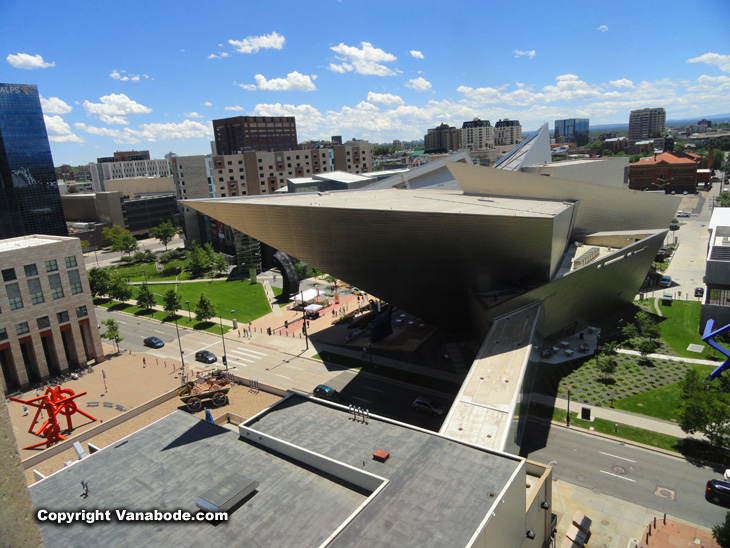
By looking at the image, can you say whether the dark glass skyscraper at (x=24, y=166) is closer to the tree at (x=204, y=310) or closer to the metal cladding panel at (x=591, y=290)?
the tree at (x=204, y=310)

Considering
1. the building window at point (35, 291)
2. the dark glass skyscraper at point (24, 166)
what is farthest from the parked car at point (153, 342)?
the dark glass skyscraper at point (24, 166)

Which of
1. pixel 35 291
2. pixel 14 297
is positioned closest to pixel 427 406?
pixel 35 291

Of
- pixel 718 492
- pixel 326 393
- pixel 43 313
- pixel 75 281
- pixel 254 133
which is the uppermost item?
pixel 254 133

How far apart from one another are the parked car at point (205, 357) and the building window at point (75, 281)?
1182 centimetres

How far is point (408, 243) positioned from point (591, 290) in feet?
54.8

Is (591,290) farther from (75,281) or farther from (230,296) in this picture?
(75,281)

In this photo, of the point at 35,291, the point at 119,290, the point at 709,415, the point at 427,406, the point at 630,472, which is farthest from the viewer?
the point at 119,290

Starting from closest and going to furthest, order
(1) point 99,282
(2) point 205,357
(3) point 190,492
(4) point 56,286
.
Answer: (3) point 190,492 < (4) point 56,286 < (2) point 205,357 < (1) point 99,282

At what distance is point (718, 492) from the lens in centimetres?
2206

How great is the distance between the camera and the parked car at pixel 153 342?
47.5 m

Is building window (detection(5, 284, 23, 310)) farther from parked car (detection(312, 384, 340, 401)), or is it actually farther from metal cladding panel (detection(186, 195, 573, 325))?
parked car (detection(312, 384, 340, 401))

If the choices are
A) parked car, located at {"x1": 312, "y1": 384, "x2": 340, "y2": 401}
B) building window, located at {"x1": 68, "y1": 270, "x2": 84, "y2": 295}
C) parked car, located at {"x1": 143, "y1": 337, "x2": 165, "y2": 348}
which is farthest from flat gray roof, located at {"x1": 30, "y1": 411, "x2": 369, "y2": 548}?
parked car, located at {"x1": 143, "y1": 337, "x2": 165, "y2": 348}

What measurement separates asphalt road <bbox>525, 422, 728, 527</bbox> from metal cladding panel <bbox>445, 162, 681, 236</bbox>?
22.6m

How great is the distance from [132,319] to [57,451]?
3512 centimetres
